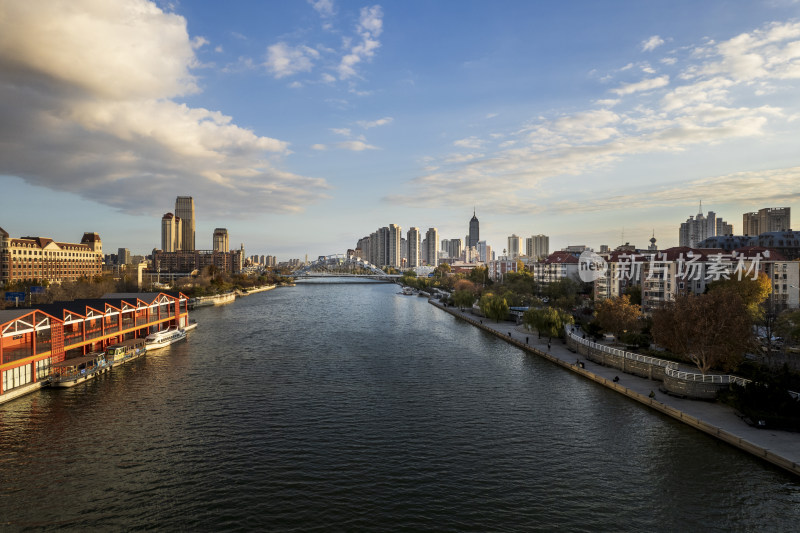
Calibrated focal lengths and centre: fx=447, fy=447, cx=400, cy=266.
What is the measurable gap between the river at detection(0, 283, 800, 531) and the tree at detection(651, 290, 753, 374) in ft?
20.1

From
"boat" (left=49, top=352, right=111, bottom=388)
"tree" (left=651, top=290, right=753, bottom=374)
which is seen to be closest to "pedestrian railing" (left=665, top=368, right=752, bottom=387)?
"tree" (left=651, top=290, right=753, bottom=374)

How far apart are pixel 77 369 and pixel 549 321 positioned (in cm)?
Answer: 4634

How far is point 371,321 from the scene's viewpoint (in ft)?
253

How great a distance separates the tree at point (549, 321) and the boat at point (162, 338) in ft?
143

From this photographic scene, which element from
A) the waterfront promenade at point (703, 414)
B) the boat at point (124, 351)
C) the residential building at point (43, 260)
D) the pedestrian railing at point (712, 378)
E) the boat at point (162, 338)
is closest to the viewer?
the waterfront promenade at point (703, 414)

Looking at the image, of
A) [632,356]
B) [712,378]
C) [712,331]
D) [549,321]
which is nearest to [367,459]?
[712,378]

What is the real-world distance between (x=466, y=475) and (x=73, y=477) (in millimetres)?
17243

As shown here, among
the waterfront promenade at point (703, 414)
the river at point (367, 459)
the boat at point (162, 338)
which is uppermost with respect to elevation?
the boat at point (162, 338)

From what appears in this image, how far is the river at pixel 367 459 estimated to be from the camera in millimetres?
16828

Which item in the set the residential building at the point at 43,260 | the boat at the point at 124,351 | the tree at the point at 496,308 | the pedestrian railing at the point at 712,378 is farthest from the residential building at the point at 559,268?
the residential building at the point at 43,260

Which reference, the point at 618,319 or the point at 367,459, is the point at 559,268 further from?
the point at 367,459

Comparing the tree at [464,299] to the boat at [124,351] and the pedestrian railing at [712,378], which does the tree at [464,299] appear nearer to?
the boat at [124,351]

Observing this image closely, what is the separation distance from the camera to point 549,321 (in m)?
52.6

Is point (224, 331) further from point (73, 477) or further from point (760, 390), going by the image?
point (760, 390)
